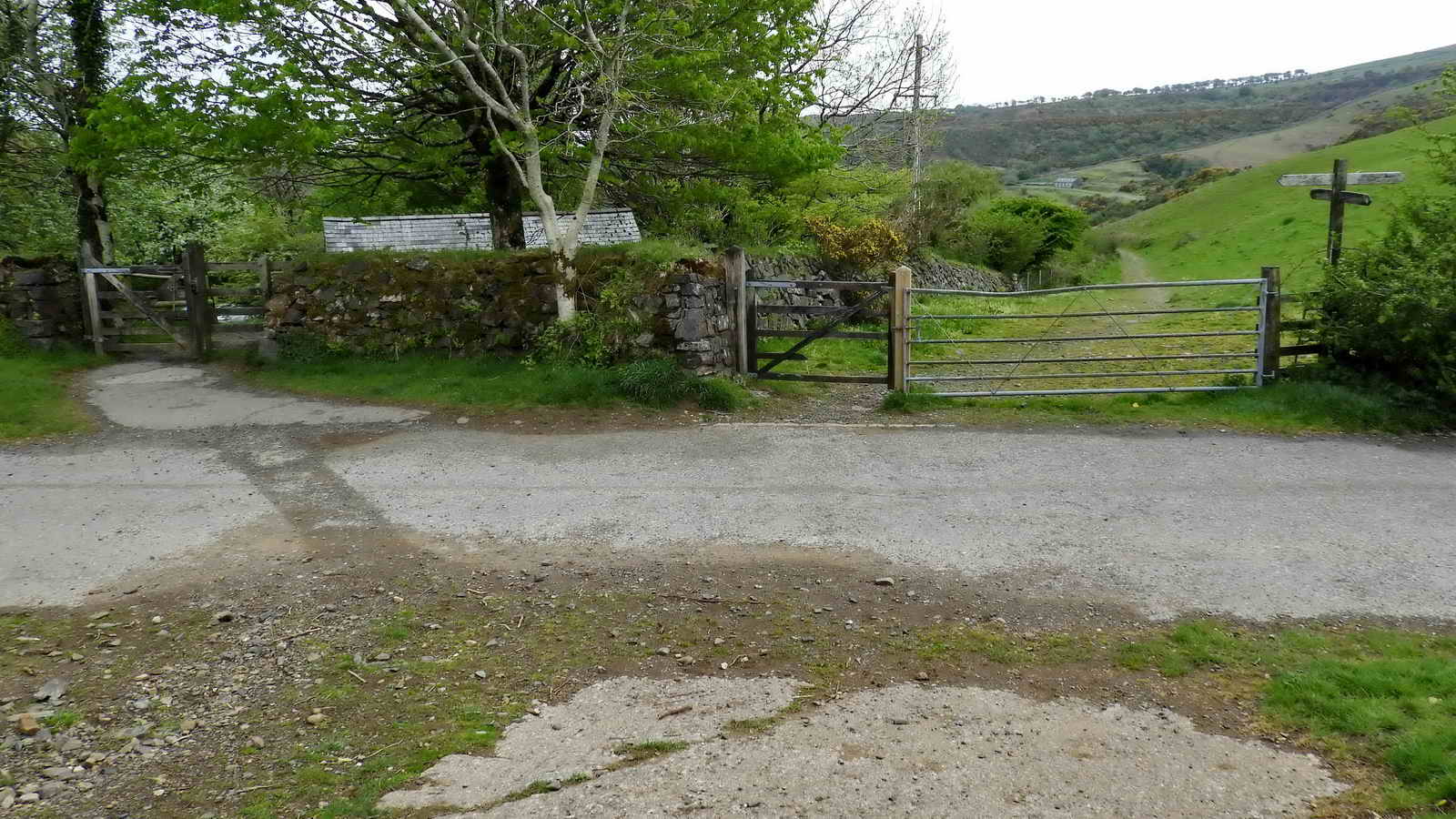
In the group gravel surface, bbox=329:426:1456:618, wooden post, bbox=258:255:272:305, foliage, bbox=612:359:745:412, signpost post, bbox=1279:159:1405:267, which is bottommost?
gravel surface, bbox=329:426:1456:618

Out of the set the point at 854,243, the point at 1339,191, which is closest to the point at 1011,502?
the point at 1339,191

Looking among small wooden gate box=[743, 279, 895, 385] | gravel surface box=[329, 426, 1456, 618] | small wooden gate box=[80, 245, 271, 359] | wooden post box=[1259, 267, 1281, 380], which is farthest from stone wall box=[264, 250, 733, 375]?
wooden post box=[1259, 267, 1281, 380]

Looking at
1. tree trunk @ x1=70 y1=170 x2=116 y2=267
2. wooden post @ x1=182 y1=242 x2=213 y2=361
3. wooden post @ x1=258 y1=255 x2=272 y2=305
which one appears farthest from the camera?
tree trunk @ x1=70 y1=170 x2=116 y2=267

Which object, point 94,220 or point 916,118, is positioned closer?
point 94,220

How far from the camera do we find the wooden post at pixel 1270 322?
11.2 meters

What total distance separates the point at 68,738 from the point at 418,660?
163cm

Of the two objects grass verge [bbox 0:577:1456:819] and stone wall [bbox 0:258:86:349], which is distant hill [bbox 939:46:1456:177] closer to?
stone wall [bbox 0:258:86:349]

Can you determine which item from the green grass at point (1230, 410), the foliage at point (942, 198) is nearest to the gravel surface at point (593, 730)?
the green grass at point (1230, 410)

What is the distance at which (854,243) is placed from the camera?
69.9 feet

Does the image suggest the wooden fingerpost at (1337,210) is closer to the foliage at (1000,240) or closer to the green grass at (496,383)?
the green grass at (496,383)

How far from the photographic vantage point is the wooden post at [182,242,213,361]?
50.0 feet

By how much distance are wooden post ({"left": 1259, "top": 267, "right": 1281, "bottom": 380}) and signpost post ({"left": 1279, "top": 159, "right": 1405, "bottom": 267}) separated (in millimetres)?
837

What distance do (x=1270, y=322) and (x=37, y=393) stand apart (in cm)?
1546

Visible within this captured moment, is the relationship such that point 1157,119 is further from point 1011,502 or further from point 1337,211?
point 1011,502
